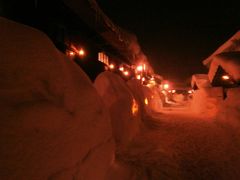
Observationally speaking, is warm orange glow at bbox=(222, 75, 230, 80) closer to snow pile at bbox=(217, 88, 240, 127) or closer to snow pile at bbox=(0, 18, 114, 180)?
snow pile at bbox=(217, 88, 240, 127)

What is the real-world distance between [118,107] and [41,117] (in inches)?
140

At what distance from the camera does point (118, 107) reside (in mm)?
5312

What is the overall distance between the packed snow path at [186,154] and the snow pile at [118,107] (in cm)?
41

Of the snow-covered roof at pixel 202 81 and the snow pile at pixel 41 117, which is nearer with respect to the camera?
the snow pile at pixel 41 117

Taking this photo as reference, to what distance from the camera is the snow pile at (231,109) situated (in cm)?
639

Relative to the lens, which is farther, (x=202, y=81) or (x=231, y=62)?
(x=202, y=81)

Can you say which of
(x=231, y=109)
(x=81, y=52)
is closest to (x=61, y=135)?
(x=231, y=109)

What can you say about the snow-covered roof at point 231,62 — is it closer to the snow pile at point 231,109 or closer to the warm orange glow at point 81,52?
the snow pile at point 231,109

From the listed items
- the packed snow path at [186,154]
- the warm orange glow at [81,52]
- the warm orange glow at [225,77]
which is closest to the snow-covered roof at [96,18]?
the warm orange glow at [81,52]

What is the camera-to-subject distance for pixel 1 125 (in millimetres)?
1510

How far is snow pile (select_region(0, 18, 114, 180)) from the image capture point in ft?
5.21

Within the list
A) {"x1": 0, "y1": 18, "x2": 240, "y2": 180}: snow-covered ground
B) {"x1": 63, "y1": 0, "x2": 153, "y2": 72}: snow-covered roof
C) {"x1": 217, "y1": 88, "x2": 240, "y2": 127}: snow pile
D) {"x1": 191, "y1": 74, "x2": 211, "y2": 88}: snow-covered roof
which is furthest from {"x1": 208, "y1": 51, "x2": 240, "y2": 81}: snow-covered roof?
{"x1": 63, "y1": 0, "x2": 153, "y2": 72}: snow-covered roof

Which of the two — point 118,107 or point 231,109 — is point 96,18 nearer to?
point 118,107

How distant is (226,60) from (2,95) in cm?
916
